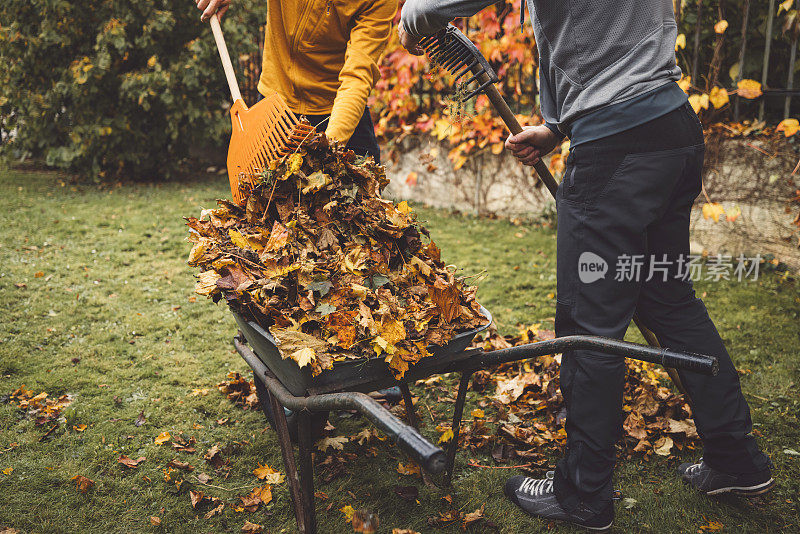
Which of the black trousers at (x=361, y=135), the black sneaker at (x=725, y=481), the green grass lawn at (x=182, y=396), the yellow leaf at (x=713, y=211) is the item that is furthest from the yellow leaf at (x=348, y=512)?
the yellow leaf at (x=713, y=211)

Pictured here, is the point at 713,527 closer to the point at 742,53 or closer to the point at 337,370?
the point at 337,370

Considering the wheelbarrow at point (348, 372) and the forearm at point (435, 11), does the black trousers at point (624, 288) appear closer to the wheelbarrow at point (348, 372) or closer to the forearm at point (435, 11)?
the wheelbarrow at point (348, 372)

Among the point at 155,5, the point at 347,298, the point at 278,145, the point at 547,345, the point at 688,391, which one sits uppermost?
the point at 155,5

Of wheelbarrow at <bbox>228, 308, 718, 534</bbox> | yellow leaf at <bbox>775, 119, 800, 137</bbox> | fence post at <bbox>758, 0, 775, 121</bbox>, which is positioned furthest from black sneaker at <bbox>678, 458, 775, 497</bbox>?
fence post at <bbox>758, 0, 775, 121</bbox>

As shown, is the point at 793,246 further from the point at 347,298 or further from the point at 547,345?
the point at 347,298

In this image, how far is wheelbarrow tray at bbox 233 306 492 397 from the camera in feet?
5.13

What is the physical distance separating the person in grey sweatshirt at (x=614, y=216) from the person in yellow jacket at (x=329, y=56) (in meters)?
0.38

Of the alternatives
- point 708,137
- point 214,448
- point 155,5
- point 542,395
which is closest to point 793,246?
point 708,137

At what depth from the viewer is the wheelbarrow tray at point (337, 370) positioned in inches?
61.5

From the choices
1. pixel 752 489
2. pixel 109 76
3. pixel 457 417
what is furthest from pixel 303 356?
pixel 109 76

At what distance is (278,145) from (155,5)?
5.91 metres

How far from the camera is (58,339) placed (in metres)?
3.21

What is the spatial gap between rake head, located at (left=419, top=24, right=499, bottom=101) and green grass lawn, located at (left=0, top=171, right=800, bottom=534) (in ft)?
5.07

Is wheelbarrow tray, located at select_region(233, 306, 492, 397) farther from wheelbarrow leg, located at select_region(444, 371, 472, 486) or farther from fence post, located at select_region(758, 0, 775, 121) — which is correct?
fence post, located at select_region(758, 0, 775, 121)
